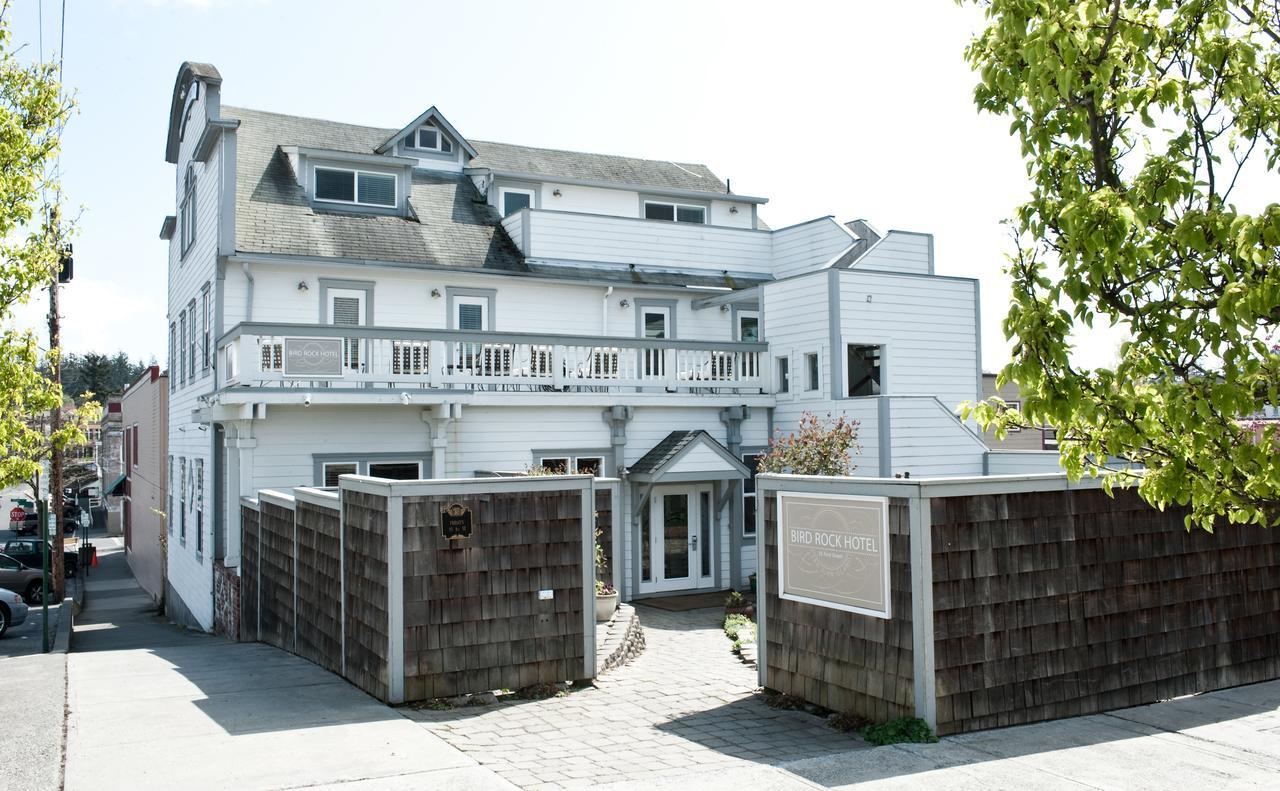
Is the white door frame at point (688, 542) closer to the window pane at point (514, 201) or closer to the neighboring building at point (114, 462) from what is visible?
the window pane at point (514, 201)

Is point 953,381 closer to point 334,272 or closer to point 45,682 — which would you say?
point 334,272

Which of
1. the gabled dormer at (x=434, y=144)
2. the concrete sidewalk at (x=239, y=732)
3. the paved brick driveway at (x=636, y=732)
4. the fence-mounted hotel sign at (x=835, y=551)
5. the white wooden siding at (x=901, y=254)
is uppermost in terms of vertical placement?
the gabled dormer at (x=434, y=144)

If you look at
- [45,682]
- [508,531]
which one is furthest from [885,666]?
[45,682]

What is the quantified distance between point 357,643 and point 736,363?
38.1ft

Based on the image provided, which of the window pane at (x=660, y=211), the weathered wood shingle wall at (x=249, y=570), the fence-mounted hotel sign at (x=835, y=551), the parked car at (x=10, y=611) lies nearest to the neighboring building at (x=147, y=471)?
the parked car at (x=10, y=611)

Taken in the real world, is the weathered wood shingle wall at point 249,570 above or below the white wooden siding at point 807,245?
below

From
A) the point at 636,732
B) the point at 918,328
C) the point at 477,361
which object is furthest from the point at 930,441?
the point at 636,732

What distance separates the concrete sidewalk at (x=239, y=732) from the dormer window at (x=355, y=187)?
36.3 ft

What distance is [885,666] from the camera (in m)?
8.95

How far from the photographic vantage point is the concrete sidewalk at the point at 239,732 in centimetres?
727

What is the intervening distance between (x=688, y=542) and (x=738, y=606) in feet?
7.47

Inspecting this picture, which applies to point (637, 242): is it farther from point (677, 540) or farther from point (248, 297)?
point (248, 297)

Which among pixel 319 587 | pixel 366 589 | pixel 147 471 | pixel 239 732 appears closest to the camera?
pixel 239 732

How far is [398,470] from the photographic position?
18.6 meters
